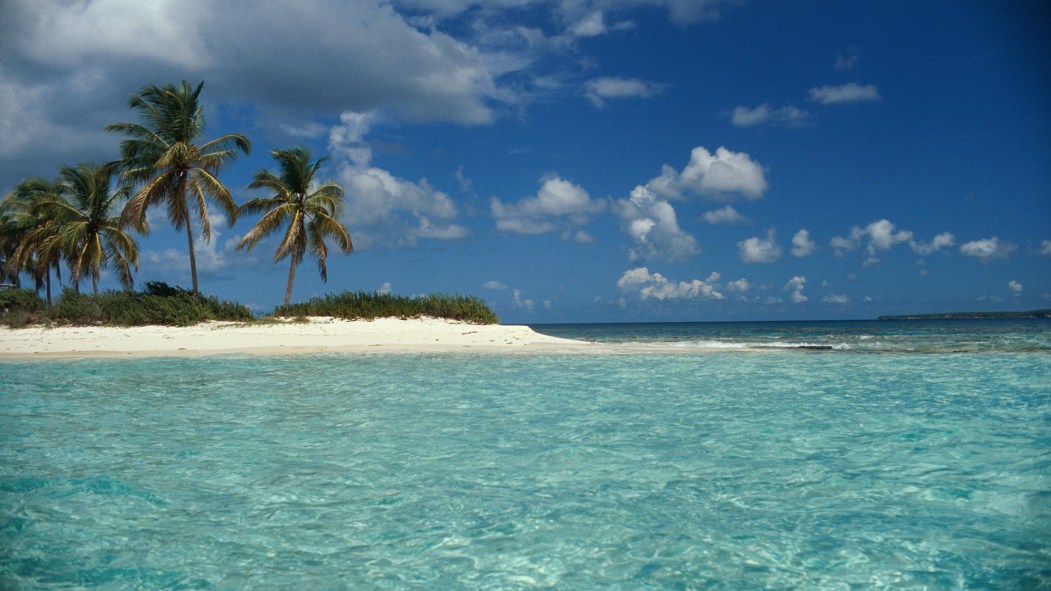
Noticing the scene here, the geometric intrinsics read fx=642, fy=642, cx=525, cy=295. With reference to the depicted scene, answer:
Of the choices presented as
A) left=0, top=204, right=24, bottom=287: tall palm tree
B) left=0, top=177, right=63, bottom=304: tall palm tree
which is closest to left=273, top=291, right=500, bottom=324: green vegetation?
left=0, top=177, right=63, bottom=304: tall palm tree

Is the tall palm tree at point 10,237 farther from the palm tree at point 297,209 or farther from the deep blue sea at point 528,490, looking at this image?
the deep blue sea at point 528,490

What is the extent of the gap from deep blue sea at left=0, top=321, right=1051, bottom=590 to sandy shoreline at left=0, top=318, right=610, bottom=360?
10.3m

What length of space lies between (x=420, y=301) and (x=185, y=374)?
16585mm

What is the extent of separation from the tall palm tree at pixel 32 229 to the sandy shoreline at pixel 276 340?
38.3 ft

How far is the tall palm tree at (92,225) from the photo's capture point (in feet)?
107

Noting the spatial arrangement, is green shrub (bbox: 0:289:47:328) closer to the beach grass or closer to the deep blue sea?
the beach grass

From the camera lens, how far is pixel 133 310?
2659 centimetres

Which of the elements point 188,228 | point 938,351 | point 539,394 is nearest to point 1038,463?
point 539,394

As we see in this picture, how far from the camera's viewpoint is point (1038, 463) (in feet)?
19.3

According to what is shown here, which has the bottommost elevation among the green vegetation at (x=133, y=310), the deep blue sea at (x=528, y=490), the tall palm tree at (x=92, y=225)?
the deep blue sea at (x=528, y=490)

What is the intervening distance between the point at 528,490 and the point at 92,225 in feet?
120

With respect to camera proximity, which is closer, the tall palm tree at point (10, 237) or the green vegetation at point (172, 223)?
the green vegetation at point (172, 223)

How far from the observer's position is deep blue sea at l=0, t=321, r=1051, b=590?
3.70 m

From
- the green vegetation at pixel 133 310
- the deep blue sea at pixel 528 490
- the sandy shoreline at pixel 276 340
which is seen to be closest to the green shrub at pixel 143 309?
the green vegetation at pixel 133 310
